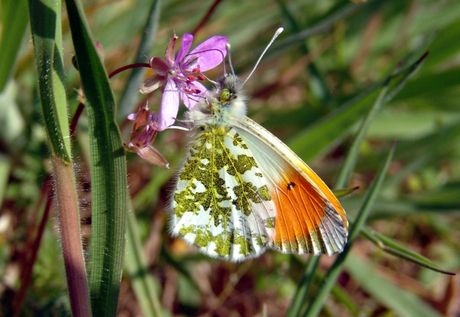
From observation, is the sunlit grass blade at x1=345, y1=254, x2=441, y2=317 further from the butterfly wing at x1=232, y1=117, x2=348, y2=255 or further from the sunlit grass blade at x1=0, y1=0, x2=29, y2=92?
the sunlit grass blade at x1=0, y1=0, x2=29, y2=92

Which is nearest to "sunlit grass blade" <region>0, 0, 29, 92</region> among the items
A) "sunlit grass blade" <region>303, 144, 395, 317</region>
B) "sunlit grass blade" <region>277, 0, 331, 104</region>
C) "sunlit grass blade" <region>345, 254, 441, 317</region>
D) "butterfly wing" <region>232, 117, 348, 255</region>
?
"butterfly wing" <region>232, 117, 348, 255</region>

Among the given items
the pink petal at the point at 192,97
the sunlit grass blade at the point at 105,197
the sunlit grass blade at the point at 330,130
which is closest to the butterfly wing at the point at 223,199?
the pink petal at the point at 192,97

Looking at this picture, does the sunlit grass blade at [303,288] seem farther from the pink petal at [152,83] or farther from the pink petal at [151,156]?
the pink petal at [152,83]

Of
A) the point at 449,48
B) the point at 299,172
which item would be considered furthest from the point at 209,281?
the point at 449,48

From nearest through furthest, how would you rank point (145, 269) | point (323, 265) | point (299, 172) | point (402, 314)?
point (299, 172), point (145, 269), point (402, 314), point (323, 265)

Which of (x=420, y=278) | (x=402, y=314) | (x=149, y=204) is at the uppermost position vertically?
(x=149, y=204)

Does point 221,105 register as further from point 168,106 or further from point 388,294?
point 388,294

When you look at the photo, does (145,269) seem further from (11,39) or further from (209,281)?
(11,39)
